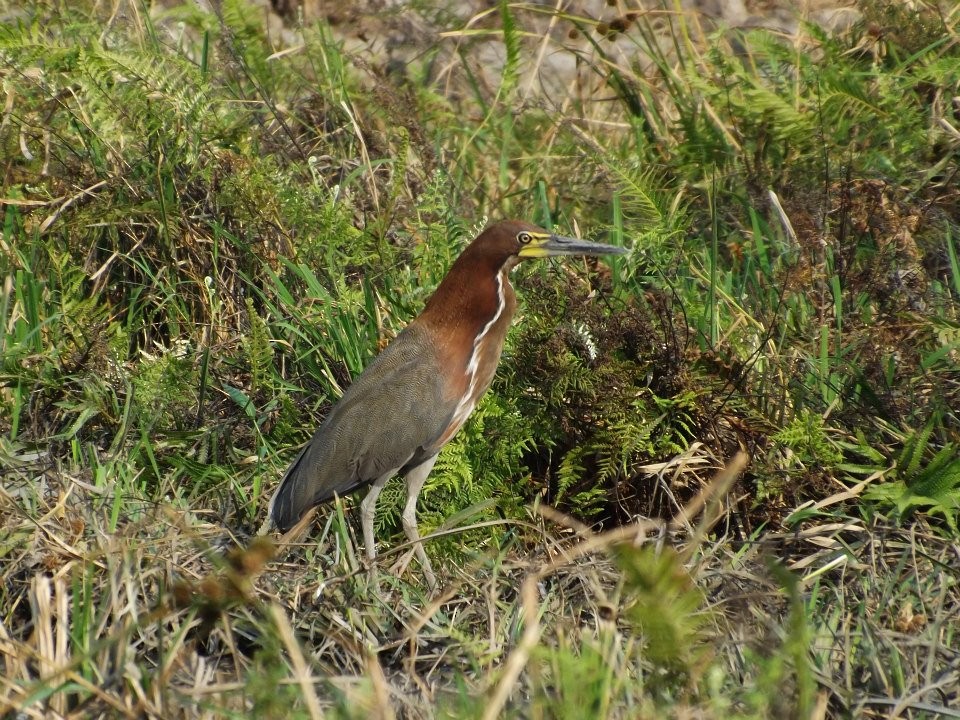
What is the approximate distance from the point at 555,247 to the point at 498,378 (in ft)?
1.89

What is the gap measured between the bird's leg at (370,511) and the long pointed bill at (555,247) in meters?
0.98

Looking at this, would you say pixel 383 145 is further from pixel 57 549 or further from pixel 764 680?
pixel 764 680

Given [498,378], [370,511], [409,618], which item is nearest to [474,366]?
[498,378]

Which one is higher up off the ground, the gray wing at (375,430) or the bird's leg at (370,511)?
the gray wing at (375,430)

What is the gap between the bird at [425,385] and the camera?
431cm

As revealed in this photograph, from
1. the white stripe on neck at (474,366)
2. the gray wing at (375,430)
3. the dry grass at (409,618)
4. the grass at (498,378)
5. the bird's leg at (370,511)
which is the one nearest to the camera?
the dry grass at (409,618)

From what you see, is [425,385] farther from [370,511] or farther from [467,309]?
[370,511]

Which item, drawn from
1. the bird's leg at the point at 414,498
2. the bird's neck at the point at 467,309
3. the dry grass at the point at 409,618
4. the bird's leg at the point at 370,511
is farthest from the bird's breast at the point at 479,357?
the dry grass at the point at 409,618

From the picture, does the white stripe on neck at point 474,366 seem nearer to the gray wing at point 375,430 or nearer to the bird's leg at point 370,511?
the gray wing at point 375,430

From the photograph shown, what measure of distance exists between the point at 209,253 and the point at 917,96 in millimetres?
3423

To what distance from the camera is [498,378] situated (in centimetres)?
464

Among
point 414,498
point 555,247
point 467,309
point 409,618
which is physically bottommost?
point 414,498

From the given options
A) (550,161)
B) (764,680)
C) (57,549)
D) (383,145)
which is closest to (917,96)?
(550,161)

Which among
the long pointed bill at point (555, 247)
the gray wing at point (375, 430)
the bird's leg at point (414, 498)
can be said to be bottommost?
the bird's leg at point (414, 498)
